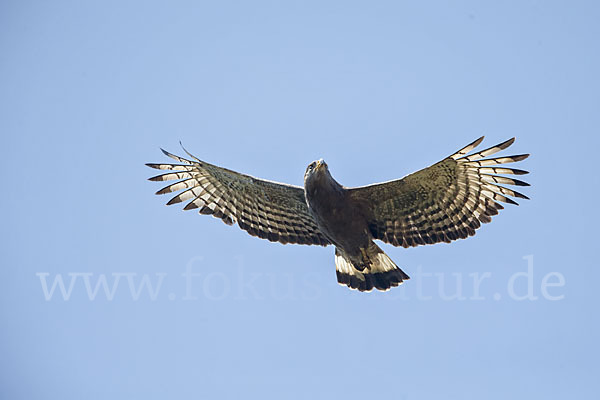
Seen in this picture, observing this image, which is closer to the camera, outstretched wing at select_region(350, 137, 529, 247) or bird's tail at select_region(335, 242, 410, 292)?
outstretched wing at select_region(350, 137, 529, 247)

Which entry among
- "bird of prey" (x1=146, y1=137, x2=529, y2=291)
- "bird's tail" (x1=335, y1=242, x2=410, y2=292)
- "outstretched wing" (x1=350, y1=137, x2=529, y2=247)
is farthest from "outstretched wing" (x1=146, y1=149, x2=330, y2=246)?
"outstretched wing" (x1=350, y1=137, x2=529, y2=247)

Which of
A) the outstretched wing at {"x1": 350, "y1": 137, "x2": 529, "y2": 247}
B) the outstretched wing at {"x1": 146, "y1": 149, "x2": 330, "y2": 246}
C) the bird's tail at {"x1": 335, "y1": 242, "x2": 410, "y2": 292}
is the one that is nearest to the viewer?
the outstretched wing at {"x1": 350, "y1": 137, "x2": 529, "y2": 247}

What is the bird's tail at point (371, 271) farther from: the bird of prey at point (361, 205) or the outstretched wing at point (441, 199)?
the outstretched wing at point (441, 199)

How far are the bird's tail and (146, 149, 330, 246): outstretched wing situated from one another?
0.50 m

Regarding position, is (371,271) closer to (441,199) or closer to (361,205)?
(361,205)

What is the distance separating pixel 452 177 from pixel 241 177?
2.82 metres

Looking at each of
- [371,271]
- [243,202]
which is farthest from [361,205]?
[243,202]

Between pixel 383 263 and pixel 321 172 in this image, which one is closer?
pixel 321 172

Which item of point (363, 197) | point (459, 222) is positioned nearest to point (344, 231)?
point (363, 197)

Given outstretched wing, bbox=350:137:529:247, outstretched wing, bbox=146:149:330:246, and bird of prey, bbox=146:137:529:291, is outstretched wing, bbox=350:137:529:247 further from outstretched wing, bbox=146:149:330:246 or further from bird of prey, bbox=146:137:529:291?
outstretched wing, bbox=146:149:330:246

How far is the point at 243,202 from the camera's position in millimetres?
12109

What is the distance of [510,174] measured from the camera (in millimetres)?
10805

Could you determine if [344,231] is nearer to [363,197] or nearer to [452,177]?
[363,197]

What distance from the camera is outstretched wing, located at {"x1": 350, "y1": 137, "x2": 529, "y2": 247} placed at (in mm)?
10797
